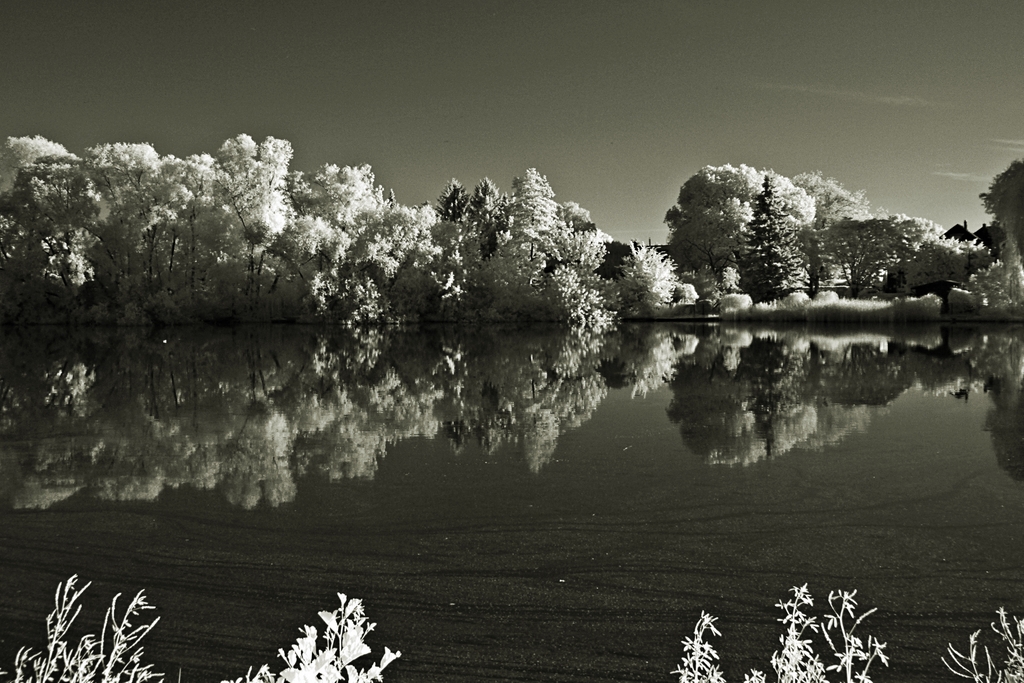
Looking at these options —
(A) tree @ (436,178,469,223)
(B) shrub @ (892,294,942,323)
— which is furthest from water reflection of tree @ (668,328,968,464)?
(A) tree @ (436,178,469,223)

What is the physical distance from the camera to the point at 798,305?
125 feet

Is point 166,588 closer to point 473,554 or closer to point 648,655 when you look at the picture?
point 473,554

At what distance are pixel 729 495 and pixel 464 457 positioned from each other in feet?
8.40

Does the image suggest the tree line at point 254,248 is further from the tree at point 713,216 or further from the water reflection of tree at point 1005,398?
the water reflection of tree at point 1005,398

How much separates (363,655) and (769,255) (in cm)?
4518

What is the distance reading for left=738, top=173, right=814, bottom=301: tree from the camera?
4500 cm

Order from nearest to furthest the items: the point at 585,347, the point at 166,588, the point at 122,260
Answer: the point at 166,588 → the point at 585,347 → the point at 122,260

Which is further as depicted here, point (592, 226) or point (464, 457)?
point (592, 226)

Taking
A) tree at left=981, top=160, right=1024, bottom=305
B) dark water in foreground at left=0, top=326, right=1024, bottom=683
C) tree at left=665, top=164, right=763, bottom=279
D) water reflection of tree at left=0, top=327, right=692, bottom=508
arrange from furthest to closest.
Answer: tree at left=665, top=164, right=763, bottom=279 < tree at left=981, top=160, right=1024, bottom=305 < water reflection of tree at left=0, top=327, right=692, bottom=508 < dark water in foreground at left=0, top=326, right=1024, bottom=683

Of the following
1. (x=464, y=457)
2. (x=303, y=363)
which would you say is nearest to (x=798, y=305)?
(x=303, y=363)

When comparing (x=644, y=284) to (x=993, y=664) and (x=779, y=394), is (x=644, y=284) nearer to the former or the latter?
(x=779, y=394)

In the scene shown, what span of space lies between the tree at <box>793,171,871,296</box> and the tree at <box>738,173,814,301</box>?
2.77 m

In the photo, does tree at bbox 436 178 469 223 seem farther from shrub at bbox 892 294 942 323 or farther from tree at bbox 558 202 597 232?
shrub at bbox 892 294 942 323

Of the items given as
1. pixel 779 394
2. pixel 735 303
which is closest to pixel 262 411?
pixel 779 394
